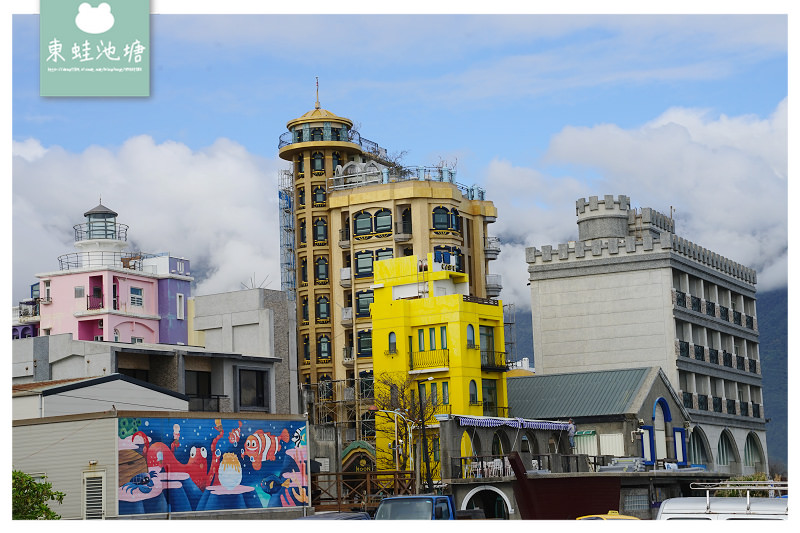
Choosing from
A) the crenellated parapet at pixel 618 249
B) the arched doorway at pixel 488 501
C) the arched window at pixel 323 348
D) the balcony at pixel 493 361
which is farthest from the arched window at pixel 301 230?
the arched doorway at pixel 488 501

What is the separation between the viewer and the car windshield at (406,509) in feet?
98.1

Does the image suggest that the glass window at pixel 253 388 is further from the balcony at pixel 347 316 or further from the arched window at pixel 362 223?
the arched window at pixel 362 223

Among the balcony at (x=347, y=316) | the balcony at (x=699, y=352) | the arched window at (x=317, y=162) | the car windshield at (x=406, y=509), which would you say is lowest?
the car windshield at (x=406, y=509)

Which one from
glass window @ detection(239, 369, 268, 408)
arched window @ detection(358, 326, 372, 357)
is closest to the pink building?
arched window @ detection(358, 326, 372, 357)

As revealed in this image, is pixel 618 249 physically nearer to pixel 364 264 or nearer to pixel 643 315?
pixel 643 315

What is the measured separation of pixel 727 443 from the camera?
81.2m

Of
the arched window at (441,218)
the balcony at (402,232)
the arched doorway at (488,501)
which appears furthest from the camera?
the arched window at (441,218)

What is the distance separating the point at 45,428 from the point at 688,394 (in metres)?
45.5

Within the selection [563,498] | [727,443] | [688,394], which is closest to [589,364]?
[688,394]

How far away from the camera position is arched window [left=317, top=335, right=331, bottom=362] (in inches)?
3546

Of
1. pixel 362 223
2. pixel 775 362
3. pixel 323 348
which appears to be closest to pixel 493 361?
pixel 362 223

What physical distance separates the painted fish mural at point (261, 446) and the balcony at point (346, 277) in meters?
42.5

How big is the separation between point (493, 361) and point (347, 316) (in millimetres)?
22894

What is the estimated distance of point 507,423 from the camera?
5897 cm
